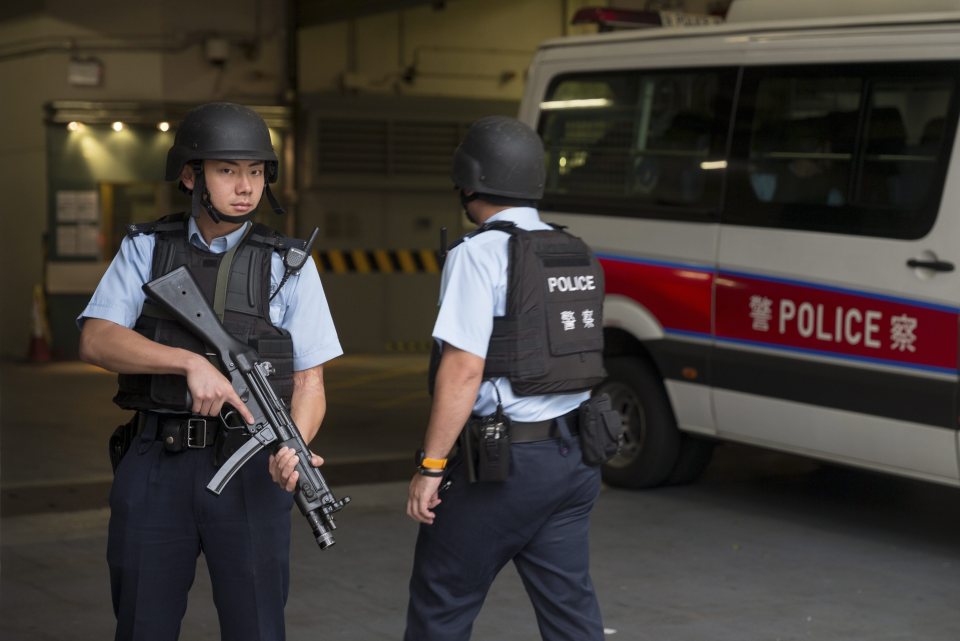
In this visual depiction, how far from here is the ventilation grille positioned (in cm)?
1562

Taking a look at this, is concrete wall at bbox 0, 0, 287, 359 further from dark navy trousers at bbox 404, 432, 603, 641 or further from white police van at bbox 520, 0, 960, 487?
dark navy trousers at bbox 404, 432, 603, 641

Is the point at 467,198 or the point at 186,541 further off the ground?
the point at 467,198

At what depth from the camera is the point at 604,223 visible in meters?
8.05

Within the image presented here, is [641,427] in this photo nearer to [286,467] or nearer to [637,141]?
[637,141]

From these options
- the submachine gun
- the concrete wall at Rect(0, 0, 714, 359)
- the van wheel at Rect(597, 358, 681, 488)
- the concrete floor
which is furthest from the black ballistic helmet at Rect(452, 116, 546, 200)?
the concrete wall at Rect(0, 0, 714, 359)

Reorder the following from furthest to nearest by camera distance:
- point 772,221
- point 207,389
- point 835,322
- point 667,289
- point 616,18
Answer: point 616,18 → point 667,289 → point 772,221 → point 835,322 → point 207,389

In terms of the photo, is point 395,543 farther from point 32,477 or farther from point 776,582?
point 32,477

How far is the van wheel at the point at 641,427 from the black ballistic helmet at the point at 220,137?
15.3 feet

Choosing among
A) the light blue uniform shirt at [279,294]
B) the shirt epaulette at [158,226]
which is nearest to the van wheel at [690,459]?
the light blue uniform shirt at [279,294]

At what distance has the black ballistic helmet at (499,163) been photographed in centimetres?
385

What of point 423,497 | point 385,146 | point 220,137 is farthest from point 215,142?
point 385,146

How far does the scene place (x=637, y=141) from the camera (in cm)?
805

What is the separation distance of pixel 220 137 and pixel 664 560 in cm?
373

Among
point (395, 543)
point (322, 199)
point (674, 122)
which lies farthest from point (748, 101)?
point (322, 199)
